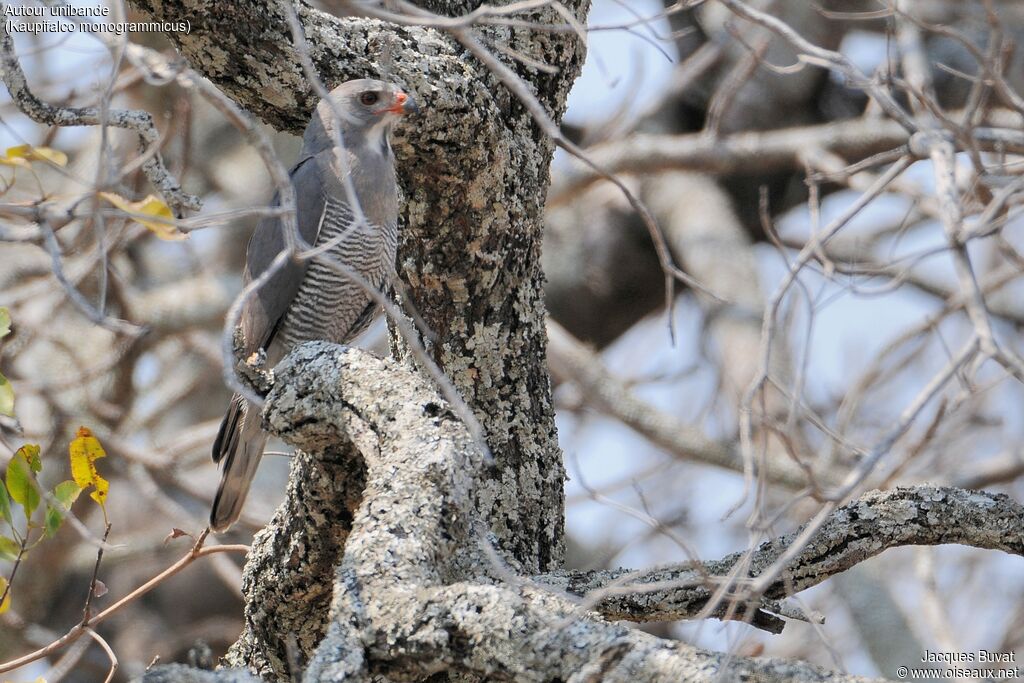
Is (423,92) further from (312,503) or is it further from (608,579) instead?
(608,579)

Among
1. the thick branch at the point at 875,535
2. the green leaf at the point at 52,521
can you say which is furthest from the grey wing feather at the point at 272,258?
the thick branch at the point at 875,535

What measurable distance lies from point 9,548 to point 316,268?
1.77 metres

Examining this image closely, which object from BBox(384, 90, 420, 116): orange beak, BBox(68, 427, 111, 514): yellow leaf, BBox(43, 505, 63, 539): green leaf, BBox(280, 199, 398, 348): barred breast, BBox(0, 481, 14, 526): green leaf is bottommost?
BBox(0, 481, 14, 526): green leaf

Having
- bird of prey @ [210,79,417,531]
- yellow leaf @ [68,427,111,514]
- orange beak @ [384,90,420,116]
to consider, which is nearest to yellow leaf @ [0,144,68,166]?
yellow leaf @ [68,427,111,514]

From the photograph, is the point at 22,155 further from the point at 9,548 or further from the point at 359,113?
the point at 359,113

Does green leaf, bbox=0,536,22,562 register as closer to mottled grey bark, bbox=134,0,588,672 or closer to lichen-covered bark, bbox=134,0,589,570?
mottled grey bark, bbox=134,0,588,672

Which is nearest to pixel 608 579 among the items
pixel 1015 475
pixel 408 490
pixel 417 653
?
pixel 408 490

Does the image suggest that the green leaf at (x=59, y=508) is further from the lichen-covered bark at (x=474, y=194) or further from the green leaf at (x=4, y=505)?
the lichen-covered bark at (x=474, y=194)

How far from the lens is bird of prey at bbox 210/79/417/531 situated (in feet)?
11.4

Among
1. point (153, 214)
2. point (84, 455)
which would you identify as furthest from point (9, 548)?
point (153, 214)

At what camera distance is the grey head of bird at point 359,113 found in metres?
2.41

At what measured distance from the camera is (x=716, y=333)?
571cm

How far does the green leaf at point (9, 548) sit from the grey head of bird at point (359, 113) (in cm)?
100

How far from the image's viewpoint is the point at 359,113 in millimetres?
3350
